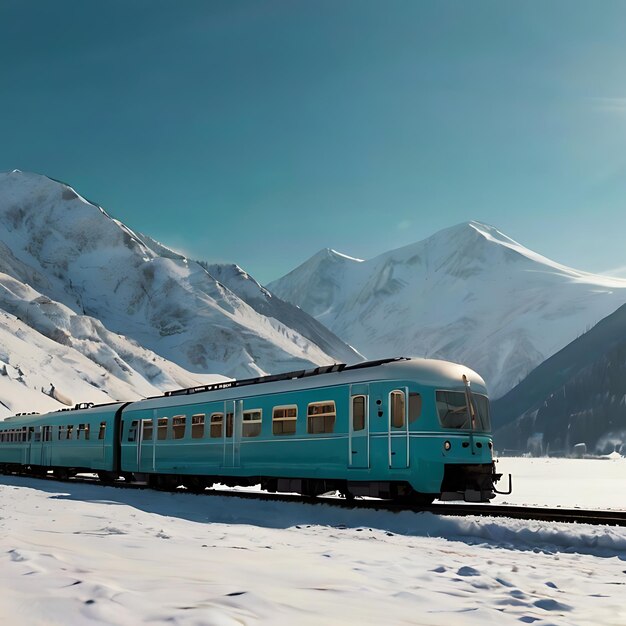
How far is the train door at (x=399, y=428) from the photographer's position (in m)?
18.4

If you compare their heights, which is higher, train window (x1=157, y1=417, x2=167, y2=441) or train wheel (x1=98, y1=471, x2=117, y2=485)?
train window (x1=157, y1=417, x2=167, y2=441)

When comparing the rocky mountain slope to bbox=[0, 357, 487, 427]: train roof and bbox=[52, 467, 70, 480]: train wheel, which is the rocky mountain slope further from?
bbox=[0, 357, 487, 427]: train roof

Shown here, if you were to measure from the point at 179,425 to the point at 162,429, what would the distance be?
1.37 meters

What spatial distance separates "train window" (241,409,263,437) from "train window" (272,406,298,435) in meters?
0.80

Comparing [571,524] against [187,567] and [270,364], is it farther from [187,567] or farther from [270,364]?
[270,364]

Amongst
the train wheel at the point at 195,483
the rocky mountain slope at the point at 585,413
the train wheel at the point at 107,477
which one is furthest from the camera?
the rocky mountain slope at the point at 585,413

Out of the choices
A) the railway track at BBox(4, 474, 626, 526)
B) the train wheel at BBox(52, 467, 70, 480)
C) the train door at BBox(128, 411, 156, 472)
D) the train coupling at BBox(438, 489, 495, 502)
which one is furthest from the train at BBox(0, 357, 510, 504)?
the train wheel at BBox(52, 467, 70, 480)

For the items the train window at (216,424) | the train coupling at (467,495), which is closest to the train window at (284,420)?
the train window at (216,424)

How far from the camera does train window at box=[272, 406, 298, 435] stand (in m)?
21.1

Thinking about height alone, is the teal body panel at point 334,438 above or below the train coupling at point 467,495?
above

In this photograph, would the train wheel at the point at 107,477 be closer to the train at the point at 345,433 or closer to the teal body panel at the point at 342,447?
the train at the point at 345,433

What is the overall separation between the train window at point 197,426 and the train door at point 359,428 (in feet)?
24.3

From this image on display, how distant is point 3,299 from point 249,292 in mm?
78747

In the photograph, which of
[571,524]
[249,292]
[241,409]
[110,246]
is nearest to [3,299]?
[110,246]
